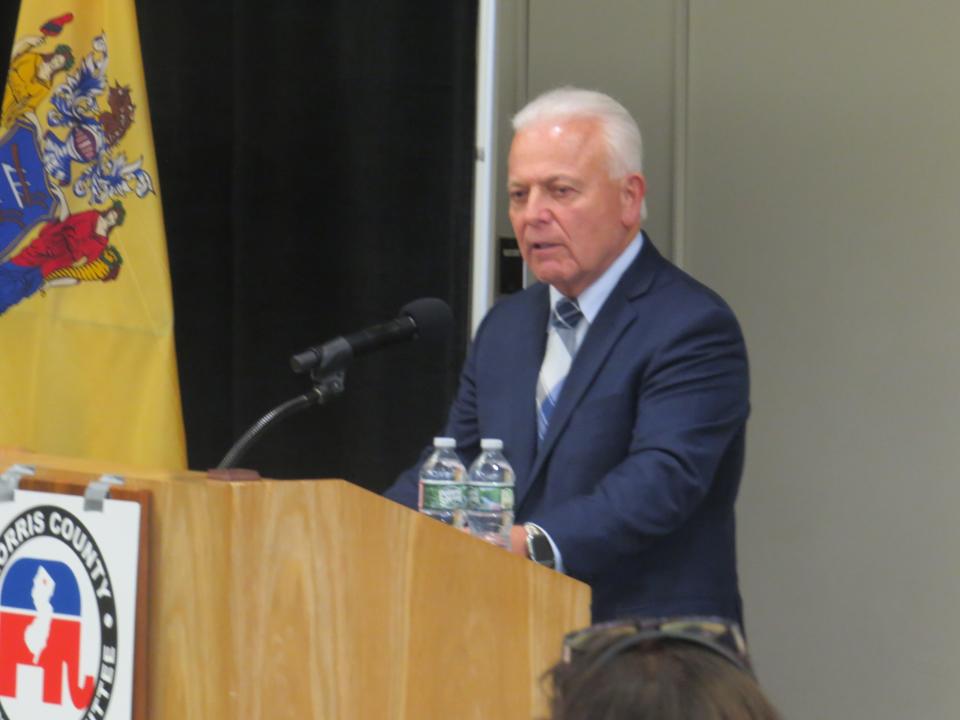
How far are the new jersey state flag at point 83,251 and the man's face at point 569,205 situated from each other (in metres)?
1.08

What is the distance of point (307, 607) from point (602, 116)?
126 centimetres

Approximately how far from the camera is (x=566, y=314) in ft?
8.66

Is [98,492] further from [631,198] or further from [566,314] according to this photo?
[631,198]

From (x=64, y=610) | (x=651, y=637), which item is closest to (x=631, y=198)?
(x=64, y=610)

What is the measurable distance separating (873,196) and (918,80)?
29cm

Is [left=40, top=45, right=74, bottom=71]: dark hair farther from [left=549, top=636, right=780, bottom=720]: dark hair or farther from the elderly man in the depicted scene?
[left=549, top=636, right=780, bottom=720]: dark hair

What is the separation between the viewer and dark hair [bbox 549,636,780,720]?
0.93 metres

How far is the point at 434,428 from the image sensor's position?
11.7ft

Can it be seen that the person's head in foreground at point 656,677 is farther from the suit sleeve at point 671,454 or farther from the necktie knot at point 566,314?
the necktie knot at point 566,314

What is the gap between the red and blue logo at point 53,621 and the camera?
169 centimetres

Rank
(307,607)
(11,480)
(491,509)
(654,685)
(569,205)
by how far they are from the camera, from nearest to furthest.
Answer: (654,685) < (307,607) < (11,480) < (491,509) < (569,205)

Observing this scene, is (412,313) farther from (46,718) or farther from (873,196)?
(873,196)

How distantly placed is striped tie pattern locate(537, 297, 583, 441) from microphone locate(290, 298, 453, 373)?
1.28 feet

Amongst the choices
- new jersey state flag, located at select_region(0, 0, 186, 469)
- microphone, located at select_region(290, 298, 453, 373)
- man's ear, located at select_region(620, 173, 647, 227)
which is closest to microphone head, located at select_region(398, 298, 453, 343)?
microphone, located at select_region(290, 298, 453, 373)
